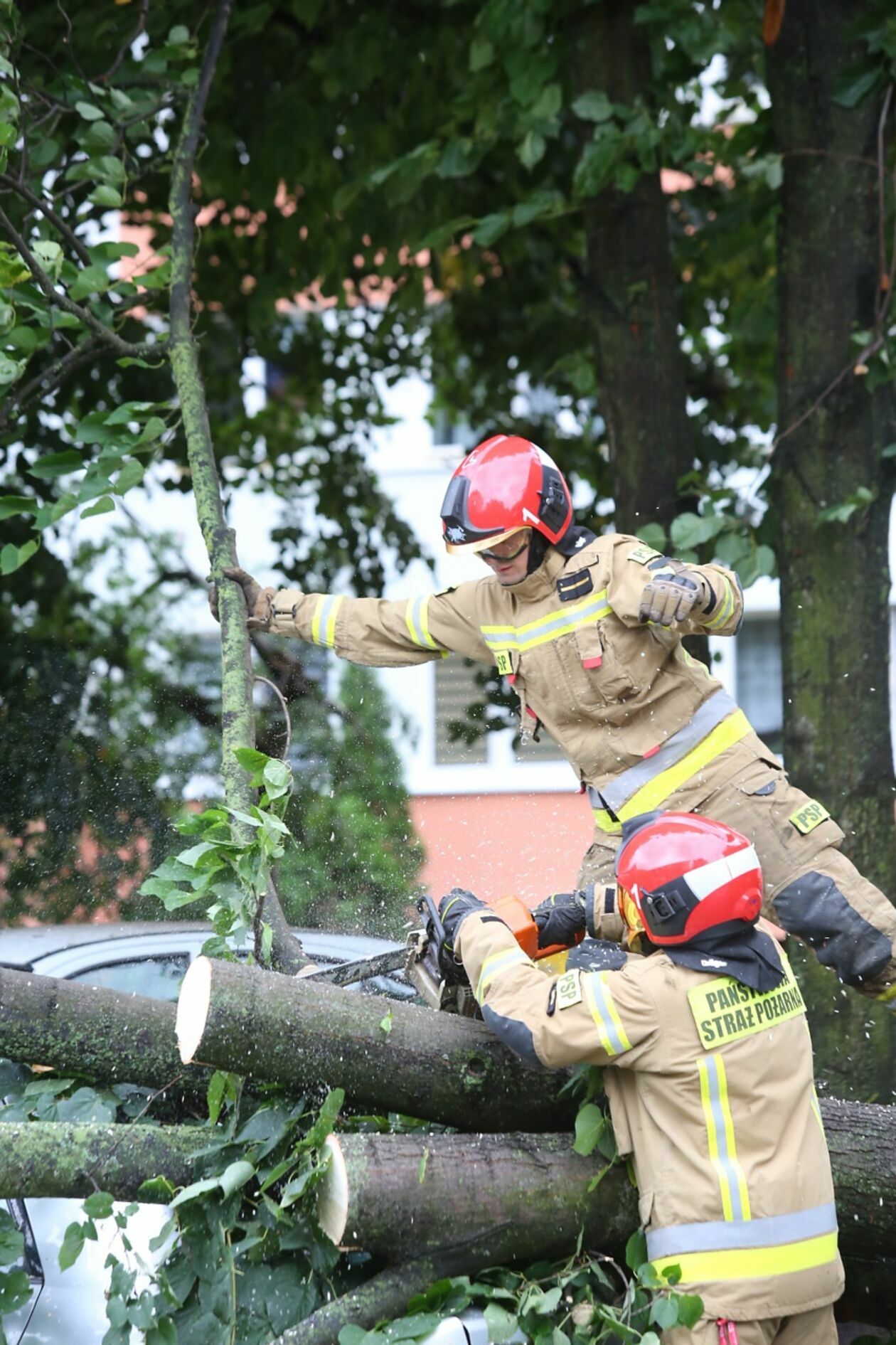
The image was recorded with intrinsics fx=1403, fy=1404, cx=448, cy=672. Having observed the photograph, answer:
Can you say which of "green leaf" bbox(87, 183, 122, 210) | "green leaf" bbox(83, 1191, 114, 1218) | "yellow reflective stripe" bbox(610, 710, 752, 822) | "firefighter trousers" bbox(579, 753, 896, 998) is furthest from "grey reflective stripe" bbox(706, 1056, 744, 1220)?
"green leaf" bbox(87, 183, 122, 210)

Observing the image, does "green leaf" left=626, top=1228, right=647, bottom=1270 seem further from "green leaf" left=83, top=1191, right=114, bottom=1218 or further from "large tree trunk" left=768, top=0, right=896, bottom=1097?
"large tree trunk" left=768, top=0, right=896, bottom=1097

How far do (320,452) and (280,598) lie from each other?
15.6ft

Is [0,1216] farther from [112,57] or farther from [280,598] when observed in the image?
[112,57]

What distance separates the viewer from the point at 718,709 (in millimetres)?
3824

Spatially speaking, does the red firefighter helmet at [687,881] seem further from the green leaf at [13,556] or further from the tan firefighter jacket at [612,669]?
the green leaf at [13,556]

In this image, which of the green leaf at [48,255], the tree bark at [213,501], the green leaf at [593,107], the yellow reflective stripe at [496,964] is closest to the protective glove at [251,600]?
the tree bark at [213,501]

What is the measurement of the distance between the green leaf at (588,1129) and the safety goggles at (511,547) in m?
1.40

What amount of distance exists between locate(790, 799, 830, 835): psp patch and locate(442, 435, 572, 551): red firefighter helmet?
0.97 meters

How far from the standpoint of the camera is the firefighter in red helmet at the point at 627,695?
3604 mm

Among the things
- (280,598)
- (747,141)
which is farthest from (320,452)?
(280,598)

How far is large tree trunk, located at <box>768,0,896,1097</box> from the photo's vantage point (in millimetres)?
5148

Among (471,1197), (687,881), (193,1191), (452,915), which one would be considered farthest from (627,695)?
(193,1191)

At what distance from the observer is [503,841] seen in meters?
7.32

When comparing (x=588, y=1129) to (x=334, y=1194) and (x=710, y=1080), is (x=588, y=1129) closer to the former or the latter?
(x=710, y=1080)
